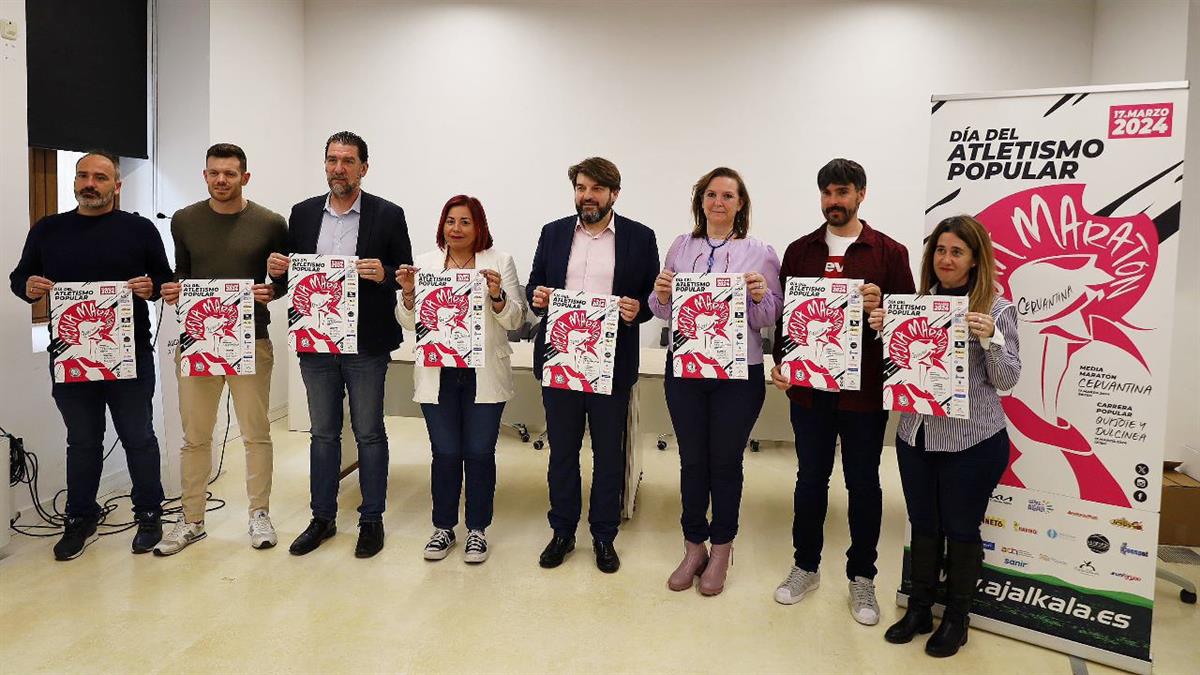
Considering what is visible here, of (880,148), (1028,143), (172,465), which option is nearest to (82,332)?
(172,465)

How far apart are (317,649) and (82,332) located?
1654mm

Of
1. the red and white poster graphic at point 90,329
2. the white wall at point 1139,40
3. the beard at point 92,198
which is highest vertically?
the white wall at point 1139,40

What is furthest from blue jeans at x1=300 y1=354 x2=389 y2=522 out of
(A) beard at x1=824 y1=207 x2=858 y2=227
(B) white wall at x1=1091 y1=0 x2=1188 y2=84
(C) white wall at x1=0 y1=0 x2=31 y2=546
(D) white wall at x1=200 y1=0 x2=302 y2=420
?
(B) white wall at x1=1091 y1=0 x2=1188 y2=84

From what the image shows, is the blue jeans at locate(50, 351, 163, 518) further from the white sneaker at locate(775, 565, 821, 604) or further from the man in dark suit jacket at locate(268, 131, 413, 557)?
the white sneaker at locate(775, 565, 821, 604)

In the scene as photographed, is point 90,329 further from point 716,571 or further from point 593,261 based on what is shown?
point 716,571

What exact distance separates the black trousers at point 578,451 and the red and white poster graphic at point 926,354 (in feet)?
3.40

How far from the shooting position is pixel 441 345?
9.87 ft

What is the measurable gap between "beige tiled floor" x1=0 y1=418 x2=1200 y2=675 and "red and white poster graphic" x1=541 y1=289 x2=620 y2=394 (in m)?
0.85

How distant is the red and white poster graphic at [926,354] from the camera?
240cm

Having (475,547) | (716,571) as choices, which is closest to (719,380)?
(716,571)

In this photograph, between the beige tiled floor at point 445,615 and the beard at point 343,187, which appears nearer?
the beige tiled floor at point 445,615

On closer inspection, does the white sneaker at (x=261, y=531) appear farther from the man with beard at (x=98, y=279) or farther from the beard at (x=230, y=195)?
the beard at (x=230, y=195)

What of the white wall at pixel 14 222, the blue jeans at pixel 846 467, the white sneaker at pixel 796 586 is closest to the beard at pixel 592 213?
the blue jeans at pixel 846 467

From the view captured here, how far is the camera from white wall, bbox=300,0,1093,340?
595 cm
